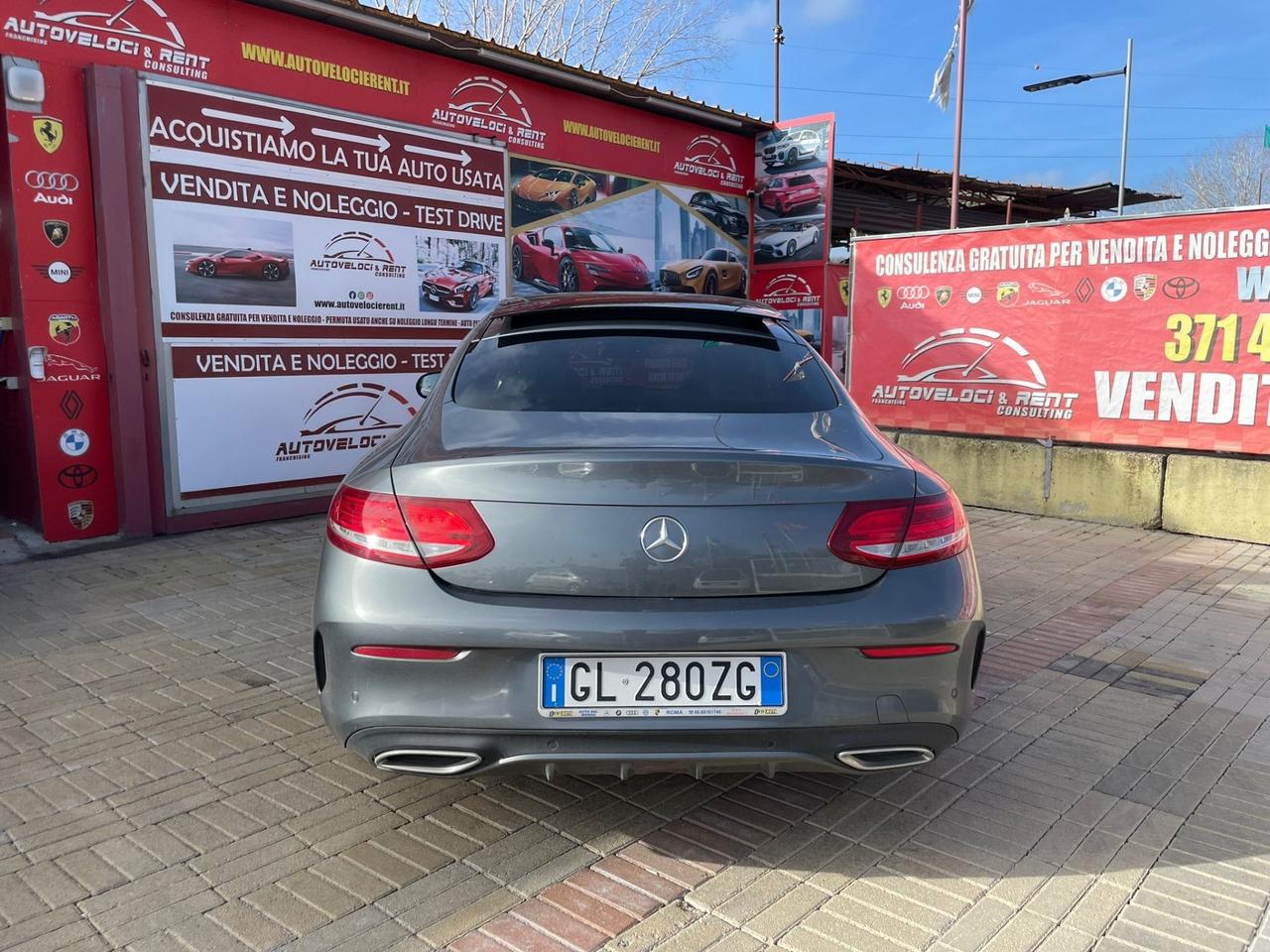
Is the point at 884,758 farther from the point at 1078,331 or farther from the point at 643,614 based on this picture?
the point at 1078,331

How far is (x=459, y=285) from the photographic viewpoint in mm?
8883

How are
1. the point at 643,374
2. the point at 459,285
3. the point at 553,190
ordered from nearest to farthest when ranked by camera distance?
1. the point at 643,374
2. the point at 459,285
3. the point at 553,190

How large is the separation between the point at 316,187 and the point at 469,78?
7.12 ft

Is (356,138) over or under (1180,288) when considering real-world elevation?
over

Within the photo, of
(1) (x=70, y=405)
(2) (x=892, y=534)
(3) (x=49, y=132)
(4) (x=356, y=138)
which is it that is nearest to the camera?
(2) (x=892, y=534)

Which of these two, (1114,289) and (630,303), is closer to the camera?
Answer: (630,303)

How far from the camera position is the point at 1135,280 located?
24.3 ft

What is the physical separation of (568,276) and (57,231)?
5027 millimetres

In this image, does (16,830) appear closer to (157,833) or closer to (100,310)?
(157,833)

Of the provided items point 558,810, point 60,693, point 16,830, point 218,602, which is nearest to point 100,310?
point 218,602

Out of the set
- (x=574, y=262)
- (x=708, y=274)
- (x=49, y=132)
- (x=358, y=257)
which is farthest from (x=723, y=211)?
(x=49, y=132)

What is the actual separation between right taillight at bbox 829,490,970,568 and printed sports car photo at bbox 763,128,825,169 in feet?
33.8

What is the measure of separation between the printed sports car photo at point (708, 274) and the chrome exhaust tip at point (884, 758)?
9394 millimetres

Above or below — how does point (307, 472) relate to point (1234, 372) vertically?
below
